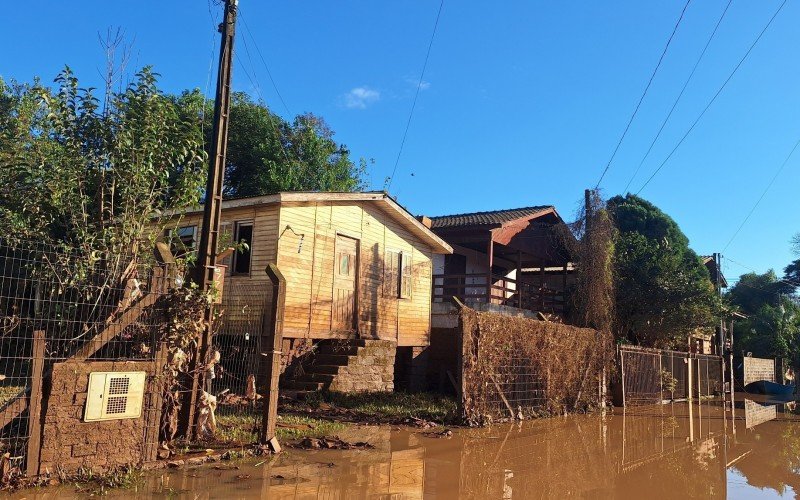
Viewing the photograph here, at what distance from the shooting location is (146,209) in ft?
27.3

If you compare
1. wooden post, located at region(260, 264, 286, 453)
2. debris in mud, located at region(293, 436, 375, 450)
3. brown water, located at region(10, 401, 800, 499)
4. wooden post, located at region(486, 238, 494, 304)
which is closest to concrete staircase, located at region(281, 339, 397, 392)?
brown water, located at region(10, 401, 800, 499)

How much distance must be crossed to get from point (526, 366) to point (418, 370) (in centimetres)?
535

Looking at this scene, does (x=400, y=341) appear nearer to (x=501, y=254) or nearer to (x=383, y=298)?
(x=383, y=298)

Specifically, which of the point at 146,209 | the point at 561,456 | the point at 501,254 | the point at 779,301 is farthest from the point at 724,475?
the point at 779,301

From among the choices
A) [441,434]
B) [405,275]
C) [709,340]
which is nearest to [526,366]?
[441,434]

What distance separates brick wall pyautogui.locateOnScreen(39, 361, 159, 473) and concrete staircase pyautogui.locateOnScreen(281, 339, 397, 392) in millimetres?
7849

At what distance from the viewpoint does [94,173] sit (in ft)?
27.3

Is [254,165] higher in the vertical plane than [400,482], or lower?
higher

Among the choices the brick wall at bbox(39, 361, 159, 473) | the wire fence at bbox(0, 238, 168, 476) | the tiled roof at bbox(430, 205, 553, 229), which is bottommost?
the brick wall at bbox(39, 361, 159, 473)

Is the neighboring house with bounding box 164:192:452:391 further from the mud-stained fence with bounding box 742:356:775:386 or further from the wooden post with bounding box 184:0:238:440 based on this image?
the mud-stained fence with bounding box 742:356:775:386

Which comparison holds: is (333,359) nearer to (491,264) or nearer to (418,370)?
(418,370)

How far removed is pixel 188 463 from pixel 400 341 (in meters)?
11.3

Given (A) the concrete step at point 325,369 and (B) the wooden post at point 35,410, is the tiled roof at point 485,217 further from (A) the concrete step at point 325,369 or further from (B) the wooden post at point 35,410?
(B) the wooden post at point 35,410

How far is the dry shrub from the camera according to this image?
41.7ft
